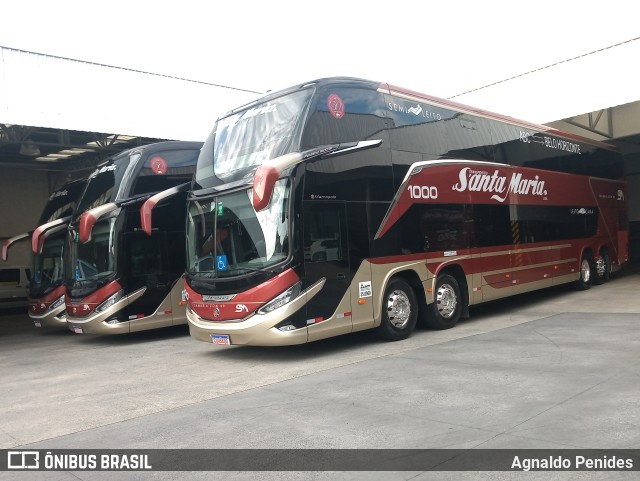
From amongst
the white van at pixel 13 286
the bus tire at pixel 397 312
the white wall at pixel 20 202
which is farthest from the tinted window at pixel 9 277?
the bus tire at pixel 397 312

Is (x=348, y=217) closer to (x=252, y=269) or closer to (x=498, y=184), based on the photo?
(x=252, y=269)

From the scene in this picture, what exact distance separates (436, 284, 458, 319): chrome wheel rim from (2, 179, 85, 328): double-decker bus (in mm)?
8847

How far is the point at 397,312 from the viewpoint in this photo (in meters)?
10.0

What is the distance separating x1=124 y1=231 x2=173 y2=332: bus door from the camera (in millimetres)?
11930

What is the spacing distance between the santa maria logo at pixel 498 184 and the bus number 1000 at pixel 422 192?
2.23 feet

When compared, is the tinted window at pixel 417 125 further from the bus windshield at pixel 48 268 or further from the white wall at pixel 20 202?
the white wall at pixel 20 202

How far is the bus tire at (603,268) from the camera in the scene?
55.1 feet

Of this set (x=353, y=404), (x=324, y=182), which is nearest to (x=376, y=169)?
(x=324, y=182)

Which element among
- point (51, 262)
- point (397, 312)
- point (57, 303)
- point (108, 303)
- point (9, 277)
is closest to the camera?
point (397, 312)

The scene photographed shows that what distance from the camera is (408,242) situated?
1027 centimetres

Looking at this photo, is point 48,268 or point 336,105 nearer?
point 336,105

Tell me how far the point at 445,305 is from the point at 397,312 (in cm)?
149

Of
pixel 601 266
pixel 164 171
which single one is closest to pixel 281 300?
pixel 164 171

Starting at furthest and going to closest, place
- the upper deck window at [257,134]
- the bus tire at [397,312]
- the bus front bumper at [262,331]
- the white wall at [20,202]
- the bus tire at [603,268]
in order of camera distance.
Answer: the white wall at [20,202] → the bus tire at [603,268] → the bus tire at [397,312] → the upper deck window at [257,134] → the bus front bumper at [262,331]
